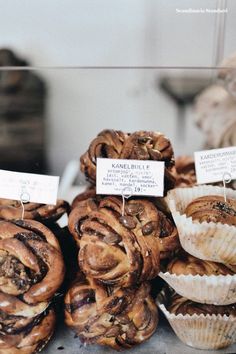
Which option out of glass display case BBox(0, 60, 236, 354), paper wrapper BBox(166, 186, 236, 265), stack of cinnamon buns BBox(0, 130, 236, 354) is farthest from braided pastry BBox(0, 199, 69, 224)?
glass display case BBox(0, 60, 236, 354)

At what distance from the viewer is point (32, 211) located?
1.29 meters

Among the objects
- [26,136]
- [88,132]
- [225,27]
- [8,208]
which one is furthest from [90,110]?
[8,208]

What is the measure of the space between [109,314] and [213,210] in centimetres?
36

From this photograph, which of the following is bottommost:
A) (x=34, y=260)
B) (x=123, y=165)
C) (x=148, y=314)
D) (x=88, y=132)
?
(x=88, y=132)

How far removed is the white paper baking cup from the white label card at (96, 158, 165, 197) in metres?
0.32

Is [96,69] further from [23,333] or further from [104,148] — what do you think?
[23,333]

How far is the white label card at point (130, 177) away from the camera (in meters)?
1.25

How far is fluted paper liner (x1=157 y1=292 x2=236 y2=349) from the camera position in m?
1.26

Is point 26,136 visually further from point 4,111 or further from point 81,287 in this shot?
point 81,287

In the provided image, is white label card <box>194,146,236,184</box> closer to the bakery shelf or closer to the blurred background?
the blurred background

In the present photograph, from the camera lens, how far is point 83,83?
306cm

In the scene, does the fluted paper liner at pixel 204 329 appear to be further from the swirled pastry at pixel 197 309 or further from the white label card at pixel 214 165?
the white label card at pixel 214 165

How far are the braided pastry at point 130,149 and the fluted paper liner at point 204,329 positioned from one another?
0.36 metres

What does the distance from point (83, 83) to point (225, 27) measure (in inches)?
64.0
